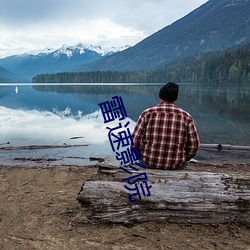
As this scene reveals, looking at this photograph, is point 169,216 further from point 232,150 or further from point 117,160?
point 232,150

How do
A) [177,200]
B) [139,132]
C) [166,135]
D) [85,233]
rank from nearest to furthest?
[85,233] → [177,200] → [166,135] → [139,132]

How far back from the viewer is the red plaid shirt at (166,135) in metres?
5.43

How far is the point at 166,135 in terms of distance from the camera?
5.47 metres

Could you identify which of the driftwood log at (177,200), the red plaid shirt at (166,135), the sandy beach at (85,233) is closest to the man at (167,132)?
the red plaid shirt at (166,135)

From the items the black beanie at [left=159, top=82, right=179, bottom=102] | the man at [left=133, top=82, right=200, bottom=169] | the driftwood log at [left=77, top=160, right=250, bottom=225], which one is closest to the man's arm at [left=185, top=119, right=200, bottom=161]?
the man at [left=133, top=82, right=200, bottom=169]

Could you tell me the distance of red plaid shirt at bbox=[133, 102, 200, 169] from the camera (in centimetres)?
543

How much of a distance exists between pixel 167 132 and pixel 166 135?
2.4 inches

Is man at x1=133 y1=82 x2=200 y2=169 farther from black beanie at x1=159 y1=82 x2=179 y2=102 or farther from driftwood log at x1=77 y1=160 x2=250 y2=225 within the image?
driftwood log at x1=77 y1=160 x2=250 y2=225

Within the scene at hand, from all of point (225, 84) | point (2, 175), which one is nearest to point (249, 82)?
point (225, 84)

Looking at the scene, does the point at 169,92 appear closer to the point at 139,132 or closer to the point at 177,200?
the point at 139,132

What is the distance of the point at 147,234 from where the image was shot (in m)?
5.17

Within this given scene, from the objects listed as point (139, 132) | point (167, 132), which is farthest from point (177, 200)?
point (139, 132)

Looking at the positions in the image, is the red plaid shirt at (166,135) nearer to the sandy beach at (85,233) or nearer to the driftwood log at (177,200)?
the driftwood log at (177,200)

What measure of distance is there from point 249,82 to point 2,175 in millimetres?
107091
